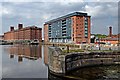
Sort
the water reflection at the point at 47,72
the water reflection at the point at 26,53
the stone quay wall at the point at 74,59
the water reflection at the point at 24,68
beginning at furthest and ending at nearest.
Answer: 1. the water reflection at the point at 26,53
2. the water reflection at the point at 24,68
3. the stone quay wall at the point at 74,59
4. the water reflection at the point at 47,72

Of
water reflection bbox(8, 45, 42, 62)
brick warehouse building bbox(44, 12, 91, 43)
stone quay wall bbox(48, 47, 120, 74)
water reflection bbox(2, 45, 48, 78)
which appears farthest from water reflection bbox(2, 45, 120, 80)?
brick warehouse building bbox(44, 12, 91, 43)

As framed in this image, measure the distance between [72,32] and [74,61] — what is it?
10896cm

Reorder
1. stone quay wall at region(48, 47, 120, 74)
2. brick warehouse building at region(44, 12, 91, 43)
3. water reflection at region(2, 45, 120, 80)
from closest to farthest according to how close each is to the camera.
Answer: water reflection at region(2, 45, 120, 80) < stone quay wall at region(48, 47, 120, 74) < brick warehouse building at region(44, 12, 91, 43)

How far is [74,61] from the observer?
137ft

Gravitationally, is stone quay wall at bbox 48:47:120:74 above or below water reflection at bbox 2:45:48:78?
above

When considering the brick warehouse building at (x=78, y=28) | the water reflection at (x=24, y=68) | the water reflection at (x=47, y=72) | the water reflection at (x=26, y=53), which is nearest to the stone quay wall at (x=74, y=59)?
the water reflection at (x=47, y=72)

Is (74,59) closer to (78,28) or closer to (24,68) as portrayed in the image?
(24,68)

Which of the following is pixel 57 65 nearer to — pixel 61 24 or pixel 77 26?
pixel 77 26

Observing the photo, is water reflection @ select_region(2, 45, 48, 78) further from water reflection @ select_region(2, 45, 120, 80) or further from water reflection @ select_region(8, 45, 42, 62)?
water reflection @ select_region(8, 45, 42, 62)

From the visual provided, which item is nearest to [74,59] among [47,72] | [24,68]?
[47,72]

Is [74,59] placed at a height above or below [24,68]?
above

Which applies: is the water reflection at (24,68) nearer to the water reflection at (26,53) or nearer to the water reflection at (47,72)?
the water reflection at (47,72)

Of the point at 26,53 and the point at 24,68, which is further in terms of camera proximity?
the point at 26,53

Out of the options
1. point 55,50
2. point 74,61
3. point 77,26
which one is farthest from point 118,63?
point 77,26
